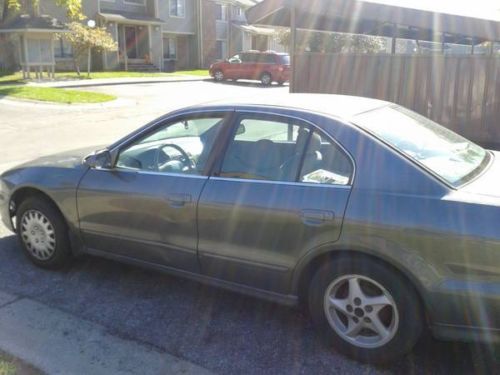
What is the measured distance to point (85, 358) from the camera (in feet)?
10.0

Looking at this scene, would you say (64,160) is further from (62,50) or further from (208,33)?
(208,33)

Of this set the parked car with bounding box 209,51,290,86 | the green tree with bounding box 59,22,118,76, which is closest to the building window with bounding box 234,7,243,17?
the parked car with bounding box 209,51,290,86

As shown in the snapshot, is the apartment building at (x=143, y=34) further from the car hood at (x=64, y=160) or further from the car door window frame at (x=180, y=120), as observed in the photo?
the car door window frame at (x=180, y=120)

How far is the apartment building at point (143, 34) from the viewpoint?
2317 cm

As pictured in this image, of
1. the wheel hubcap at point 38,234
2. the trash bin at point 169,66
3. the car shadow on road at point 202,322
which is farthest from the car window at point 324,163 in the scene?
the trash bin at point 169,66

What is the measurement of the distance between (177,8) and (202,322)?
36.9 m

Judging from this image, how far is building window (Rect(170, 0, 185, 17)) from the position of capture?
121 feet

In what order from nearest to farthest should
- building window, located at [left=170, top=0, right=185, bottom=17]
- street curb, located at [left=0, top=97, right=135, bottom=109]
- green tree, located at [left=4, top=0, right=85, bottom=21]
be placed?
street curb, located at [left=0, top=97, right=135, bottom=109], green tree, located at [left=4, top=0, right=85, bottom=21], building window, located at [left=170, top=0, right=185, bottom=17]

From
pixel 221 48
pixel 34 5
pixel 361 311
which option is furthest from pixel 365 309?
pixel 221 48

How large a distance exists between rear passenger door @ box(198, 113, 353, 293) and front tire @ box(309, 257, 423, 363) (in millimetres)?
214

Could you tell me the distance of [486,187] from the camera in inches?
113

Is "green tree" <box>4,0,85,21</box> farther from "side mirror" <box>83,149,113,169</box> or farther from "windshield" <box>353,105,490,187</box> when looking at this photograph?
"windshield" <box>353,105,490,187</box>

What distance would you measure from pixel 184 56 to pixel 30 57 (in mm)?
18122

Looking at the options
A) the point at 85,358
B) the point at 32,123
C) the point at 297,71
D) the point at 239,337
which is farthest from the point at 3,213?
the point at 32,123
